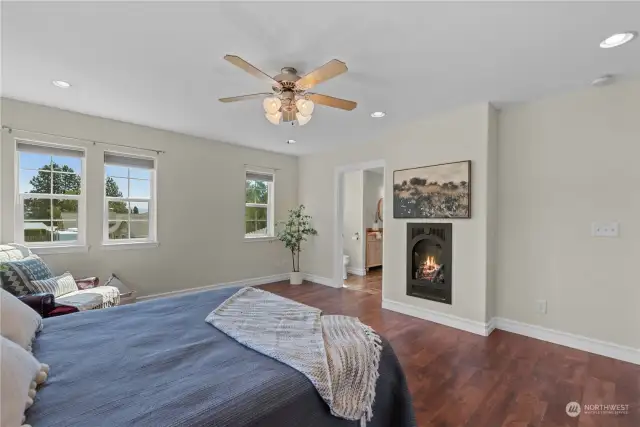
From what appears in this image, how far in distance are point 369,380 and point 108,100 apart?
12.0 ft

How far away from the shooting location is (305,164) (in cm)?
590

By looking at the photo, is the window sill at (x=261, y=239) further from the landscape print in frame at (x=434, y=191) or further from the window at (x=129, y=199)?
the landscape print in frame at (x=434, y=191)

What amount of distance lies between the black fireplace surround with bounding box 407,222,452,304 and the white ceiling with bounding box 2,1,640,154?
4.88 ft

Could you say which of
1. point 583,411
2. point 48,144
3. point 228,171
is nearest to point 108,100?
point 48,144

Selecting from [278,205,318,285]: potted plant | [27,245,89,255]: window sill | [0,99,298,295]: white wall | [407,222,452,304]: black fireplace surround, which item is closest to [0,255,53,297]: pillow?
[27,245,89,255]: window sill

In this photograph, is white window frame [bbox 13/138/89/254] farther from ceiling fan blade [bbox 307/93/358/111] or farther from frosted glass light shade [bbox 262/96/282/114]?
ceiling fan blade [bbox 307/93/358/111]

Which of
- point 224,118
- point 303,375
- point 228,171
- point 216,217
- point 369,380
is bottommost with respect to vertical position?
point 369,380

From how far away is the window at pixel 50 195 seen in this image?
3.31 meters

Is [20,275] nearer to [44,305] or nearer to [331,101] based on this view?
[44,305]

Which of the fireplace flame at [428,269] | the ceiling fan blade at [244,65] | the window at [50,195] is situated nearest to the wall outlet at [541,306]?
the fireplace flame at [428,269]

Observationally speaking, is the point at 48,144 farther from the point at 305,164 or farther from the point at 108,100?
the point at 305,164

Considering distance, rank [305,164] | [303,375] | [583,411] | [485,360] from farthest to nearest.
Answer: [305,164]
[485,360]
[583,411]
[303,375]

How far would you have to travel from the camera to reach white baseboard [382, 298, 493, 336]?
10.6 ft

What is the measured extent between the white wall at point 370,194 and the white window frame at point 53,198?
4.98 meters
